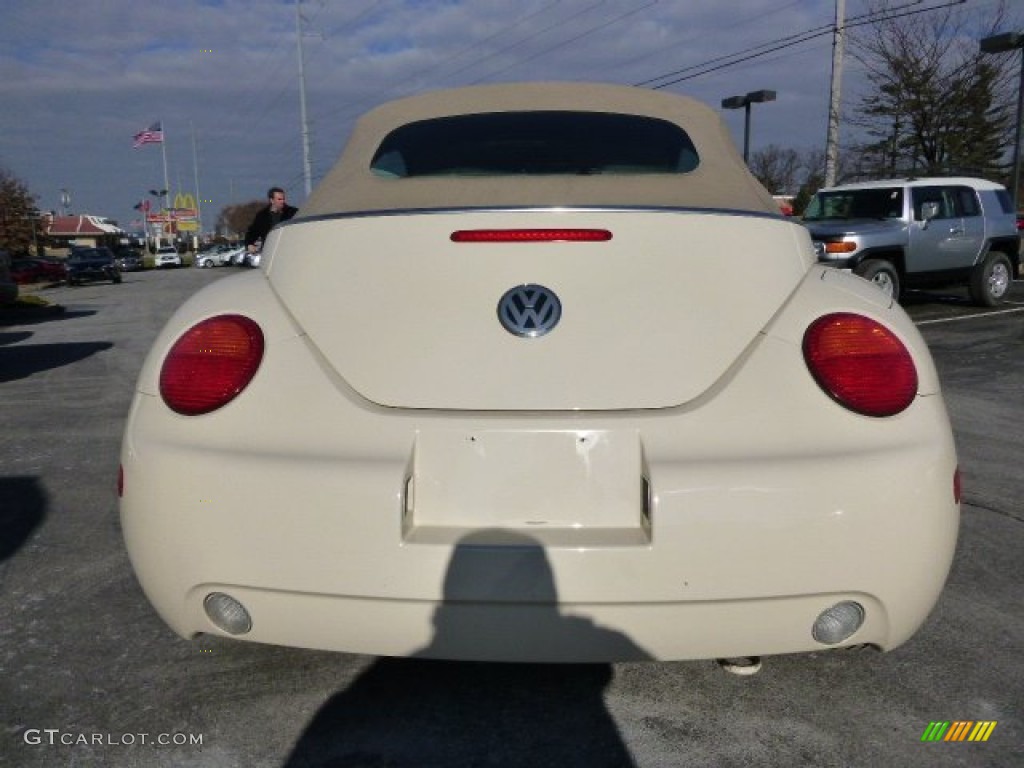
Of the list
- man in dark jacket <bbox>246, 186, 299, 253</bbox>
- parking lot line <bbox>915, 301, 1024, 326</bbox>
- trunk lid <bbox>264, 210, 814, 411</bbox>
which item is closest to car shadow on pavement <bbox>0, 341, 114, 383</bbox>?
man in dark jacket <bbox>246, 186, 299, 253</bbox>

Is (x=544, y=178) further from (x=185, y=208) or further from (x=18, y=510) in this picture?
(x=185, y=208)

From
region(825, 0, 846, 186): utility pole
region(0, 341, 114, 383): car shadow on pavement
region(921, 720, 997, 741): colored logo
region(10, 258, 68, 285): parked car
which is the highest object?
region(825, 0, 846, 186): utility pole

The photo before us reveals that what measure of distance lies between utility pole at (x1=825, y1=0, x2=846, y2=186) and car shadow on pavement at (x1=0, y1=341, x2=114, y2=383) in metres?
17.7

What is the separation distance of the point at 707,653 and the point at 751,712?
1.64ft

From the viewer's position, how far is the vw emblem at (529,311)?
6.08 feet

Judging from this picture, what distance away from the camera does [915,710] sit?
84.0 inches

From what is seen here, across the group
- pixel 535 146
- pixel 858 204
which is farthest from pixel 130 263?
pixel 535 146

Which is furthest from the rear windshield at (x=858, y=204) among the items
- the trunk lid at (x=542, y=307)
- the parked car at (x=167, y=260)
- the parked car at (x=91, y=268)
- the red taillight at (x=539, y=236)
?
the parked car at (x=167, y=260)

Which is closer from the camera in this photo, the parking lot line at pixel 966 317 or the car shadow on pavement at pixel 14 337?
the parking lot line at pixel 966 317

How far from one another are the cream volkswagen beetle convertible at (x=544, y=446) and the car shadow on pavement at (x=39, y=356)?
7.61m

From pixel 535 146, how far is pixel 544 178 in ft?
1.64

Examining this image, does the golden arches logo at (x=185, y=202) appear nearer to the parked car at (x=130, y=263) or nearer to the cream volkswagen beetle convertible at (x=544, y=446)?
the parked car at (x=130, y=263)

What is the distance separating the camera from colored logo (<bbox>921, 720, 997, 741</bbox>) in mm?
2018

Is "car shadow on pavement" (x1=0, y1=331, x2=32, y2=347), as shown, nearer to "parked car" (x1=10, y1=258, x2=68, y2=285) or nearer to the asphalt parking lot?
the asphalt parking lot
